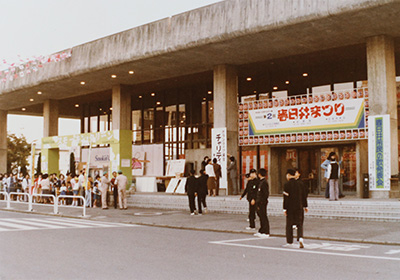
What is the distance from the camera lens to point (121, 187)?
72.5 ft

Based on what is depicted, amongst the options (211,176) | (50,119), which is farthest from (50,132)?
(211,176)

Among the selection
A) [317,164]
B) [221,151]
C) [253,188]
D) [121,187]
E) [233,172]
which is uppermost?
[221,151]

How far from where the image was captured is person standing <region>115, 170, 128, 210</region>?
22.0 metres

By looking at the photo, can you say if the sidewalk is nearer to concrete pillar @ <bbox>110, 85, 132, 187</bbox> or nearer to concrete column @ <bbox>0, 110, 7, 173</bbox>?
concrete pillar @ <bbox>110, 85, 132, 187</bbox>

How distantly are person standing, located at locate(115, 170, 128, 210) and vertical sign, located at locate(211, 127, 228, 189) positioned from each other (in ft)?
15.5

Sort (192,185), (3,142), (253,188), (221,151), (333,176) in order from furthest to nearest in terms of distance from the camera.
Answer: (3,142)
(221,151)
(192,185)
(333,176)
(253,188)

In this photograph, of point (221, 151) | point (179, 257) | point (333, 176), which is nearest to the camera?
point (179, 257)

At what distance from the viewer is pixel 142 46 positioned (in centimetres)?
2244

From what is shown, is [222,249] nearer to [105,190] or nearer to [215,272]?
[215,272]

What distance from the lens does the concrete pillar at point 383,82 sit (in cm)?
1866

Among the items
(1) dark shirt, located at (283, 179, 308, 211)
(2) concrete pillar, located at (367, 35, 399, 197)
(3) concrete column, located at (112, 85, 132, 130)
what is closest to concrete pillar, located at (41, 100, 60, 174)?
(3) concrete column, located at (112, 85, 132, 130)

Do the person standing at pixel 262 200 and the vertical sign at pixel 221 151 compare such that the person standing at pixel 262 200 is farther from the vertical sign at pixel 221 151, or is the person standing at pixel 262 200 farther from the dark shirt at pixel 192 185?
the vertical sign at pixel 221 151

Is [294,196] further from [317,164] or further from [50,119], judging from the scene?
[50,119]

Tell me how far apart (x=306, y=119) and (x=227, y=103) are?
4148mm
